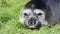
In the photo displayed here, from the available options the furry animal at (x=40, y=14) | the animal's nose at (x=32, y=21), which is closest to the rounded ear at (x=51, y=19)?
the furry animal at (x=40, y=14)

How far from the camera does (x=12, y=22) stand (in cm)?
346

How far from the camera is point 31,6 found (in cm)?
316

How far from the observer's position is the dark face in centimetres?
308

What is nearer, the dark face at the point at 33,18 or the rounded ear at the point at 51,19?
the dark face at the point at 33,18

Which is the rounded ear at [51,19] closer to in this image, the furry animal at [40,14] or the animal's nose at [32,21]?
the furry animal at [40,14]

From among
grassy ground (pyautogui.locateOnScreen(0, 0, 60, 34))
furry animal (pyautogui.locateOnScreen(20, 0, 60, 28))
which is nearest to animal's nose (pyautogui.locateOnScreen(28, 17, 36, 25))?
furry animal (pyautogui.locateOnScreen(20, 0, 60, 28))

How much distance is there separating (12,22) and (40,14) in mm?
511

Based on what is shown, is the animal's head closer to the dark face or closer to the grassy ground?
the dark face

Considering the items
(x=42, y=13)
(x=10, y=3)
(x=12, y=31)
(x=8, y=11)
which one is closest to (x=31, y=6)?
(x=42, y=13)

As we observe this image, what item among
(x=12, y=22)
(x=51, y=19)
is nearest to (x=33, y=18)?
(x=51, y=19)

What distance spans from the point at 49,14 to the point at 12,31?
53 cm

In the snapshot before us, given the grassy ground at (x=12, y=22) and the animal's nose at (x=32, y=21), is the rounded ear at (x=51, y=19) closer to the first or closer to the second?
the grassy ground at (x=12, y=22)

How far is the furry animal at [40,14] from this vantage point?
310 centimetres

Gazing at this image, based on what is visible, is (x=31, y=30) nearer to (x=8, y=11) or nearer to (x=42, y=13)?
(x=42, y=13)
